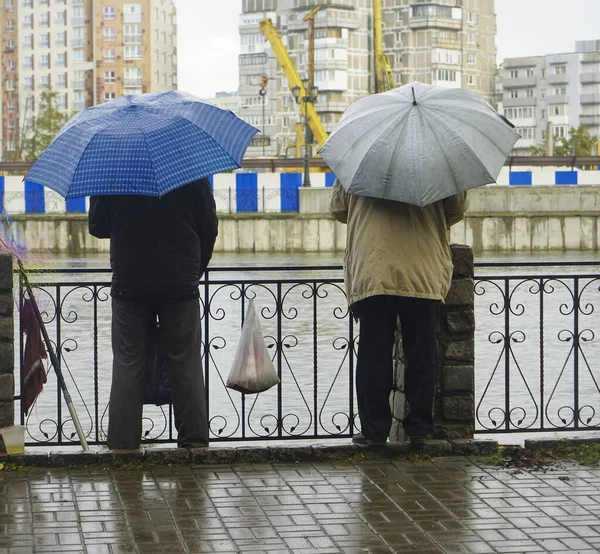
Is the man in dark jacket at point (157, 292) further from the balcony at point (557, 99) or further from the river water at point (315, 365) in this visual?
the balcony at point (557, 99)

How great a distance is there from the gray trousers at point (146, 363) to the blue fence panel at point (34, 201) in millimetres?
48664

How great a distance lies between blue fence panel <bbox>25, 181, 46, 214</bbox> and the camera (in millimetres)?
54844

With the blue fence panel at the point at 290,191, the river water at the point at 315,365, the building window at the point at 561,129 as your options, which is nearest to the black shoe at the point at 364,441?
the river water at the point at 315,365

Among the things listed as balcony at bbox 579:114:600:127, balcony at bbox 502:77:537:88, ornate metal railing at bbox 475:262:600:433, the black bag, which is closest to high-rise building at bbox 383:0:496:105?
balcony at bbox 502:77:537:88

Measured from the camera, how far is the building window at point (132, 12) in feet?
429

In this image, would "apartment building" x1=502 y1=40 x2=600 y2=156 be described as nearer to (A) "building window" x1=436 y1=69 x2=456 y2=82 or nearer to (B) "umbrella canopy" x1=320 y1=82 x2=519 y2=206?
(A) "building window" x1=436 y1=69 x2=456 y2=82

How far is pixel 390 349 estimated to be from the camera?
23.3 ft

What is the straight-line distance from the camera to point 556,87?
470 feet

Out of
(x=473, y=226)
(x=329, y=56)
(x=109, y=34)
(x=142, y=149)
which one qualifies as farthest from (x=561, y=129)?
(x=142, y=149)

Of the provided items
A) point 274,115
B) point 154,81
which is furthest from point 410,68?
point 154,81

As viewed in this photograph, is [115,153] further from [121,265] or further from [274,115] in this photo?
[274,115]

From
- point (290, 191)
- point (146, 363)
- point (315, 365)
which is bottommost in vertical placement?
point (315, 365)

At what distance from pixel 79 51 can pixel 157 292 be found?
130 metres

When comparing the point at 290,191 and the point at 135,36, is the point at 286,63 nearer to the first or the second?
the point at 290,191
